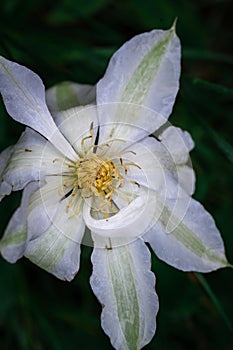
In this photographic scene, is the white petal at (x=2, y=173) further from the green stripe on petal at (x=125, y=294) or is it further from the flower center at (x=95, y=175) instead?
the green stripe on petal at (x=125, y=294)

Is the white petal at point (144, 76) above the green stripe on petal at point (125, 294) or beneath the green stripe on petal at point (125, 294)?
above

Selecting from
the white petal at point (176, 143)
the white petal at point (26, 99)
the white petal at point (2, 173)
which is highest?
the white petal at point (26, 99)

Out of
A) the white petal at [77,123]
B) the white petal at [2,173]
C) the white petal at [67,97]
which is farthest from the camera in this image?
the white petal at [67,97]

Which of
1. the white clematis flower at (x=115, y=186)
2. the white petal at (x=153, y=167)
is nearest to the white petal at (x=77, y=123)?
the white clematis flower at (x=115, y=186)

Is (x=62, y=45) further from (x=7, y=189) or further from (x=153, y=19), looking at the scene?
(x=7, y=189)

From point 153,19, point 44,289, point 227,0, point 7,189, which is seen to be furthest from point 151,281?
point 227,0

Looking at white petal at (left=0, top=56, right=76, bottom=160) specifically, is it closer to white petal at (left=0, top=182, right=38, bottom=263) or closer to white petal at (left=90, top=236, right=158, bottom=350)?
white petal at (left=0, top=182, right=38, bottom=263)

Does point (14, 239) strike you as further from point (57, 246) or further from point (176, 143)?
point (176, 143)

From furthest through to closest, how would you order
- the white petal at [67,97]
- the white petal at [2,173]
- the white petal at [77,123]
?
the white petal at [67,97] < the white petal at [77,123] < the white petal at [2,173]
